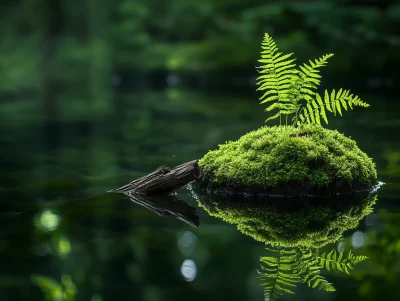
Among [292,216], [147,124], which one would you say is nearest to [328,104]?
[292,216]

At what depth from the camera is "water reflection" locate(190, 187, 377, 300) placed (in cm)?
362

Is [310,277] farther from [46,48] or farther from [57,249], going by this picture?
[46,48]

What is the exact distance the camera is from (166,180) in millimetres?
6043

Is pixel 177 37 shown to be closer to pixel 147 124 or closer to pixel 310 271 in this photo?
pixel 147 124

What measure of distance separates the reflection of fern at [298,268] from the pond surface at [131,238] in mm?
44

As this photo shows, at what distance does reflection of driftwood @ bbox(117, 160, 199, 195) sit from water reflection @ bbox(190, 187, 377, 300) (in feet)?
0.75

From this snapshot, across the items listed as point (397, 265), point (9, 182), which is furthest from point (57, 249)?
point (9, 182)

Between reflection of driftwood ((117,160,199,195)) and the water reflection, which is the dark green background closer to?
the water reflection

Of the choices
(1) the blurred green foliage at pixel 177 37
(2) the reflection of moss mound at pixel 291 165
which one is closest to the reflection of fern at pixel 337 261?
(2) the reflection of moss mound at pixel 291 165

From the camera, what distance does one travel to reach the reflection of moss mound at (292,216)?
452cm

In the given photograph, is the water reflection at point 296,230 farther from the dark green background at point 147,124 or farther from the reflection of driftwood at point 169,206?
the reflection of driftwood at point 169,206

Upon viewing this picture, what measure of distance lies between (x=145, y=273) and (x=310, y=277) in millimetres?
1111

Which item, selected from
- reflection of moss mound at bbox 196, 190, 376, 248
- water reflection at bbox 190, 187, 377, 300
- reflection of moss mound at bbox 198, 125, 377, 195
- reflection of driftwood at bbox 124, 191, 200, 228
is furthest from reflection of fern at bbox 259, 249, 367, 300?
reflection of moss mound at bbox 198, 125, 377, 195

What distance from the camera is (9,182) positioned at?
23.5 ft
